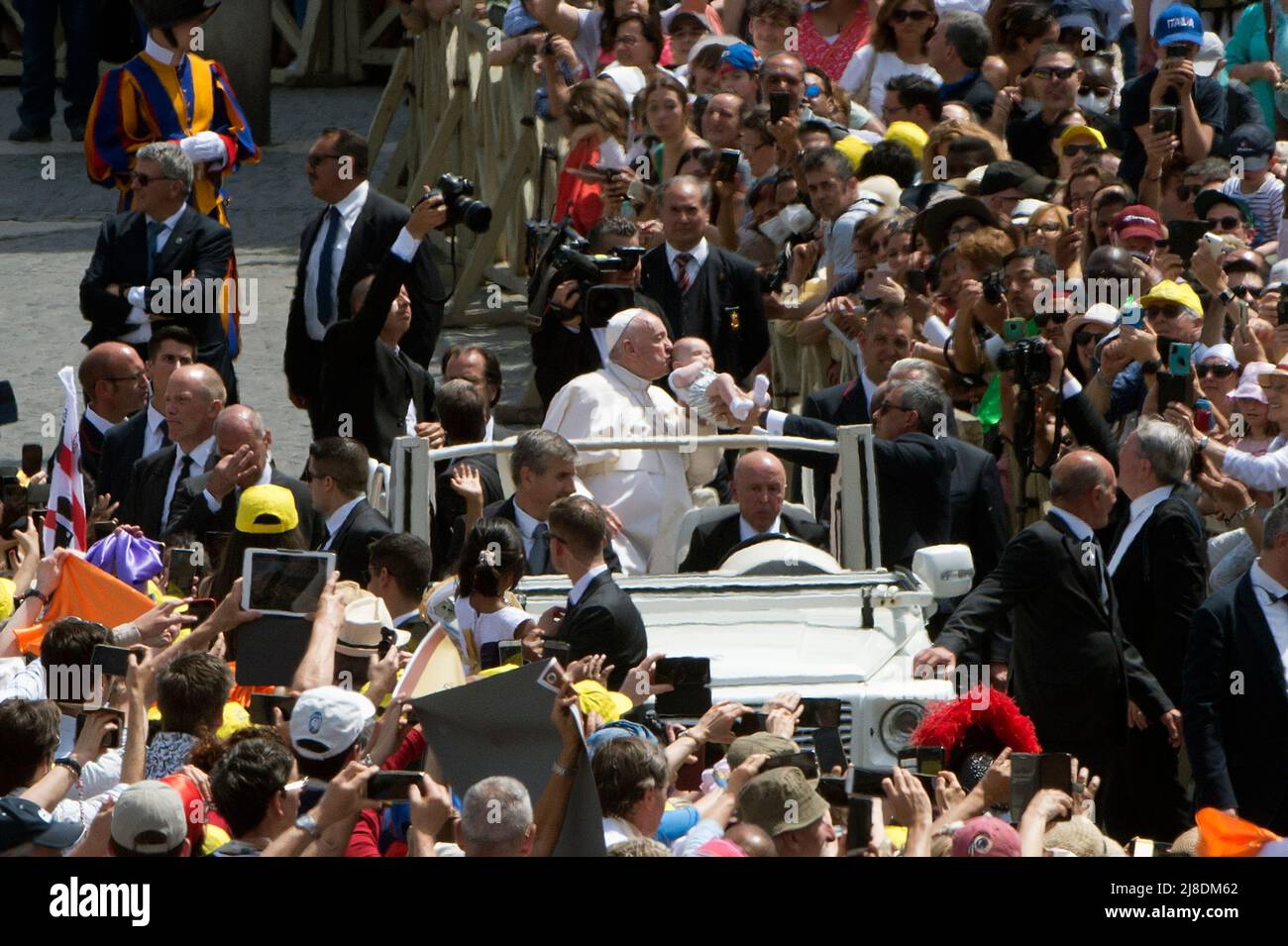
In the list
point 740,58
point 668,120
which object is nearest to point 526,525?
point 668,120

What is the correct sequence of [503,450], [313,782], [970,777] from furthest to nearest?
1. [503,450]
2. [970,777]
3. [313,782]

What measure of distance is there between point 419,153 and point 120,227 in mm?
6680

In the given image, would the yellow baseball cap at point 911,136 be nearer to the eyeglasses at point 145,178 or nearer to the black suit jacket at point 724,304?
the black suit jacket at point 724,304

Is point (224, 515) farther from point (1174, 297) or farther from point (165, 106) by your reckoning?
point (165, 106)

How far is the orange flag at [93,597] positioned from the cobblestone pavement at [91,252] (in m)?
4.07

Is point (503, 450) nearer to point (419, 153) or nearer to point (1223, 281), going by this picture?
point (1223, 281)

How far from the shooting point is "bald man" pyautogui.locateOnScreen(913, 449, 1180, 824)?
856 centimetres

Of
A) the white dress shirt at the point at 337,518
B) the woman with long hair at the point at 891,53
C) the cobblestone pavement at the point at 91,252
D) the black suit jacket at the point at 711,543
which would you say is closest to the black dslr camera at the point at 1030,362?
the black suit jacket at the point at 711,543

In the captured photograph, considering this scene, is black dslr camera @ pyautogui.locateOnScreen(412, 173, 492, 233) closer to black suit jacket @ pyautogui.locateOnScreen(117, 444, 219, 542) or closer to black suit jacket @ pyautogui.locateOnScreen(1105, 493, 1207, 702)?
black suit jacket @ pyautogui.locateOnScreen(117, 444, 219, 542)

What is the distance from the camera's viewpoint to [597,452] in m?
9.79

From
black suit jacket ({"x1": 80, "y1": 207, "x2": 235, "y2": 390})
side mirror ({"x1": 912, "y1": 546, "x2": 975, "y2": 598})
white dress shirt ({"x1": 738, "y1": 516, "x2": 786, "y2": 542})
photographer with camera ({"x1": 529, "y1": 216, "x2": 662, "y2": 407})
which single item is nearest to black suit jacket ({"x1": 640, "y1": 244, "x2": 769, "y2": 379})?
photographer with camera ({"x1": 529, "y1": 216, "x2": 662, "y2": 407})

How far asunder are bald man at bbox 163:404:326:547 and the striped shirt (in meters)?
5.33

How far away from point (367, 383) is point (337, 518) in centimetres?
197
